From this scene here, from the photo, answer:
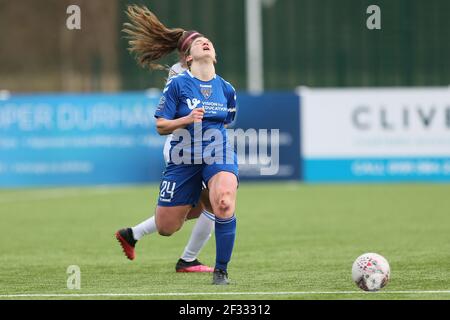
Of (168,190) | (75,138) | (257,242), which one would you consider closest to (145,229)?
(168,190)

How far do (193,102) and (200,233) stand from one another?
4.55 ft

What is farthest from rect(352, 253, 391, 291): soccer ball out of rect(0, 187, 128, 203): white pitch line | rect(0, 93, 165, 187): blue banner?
rect(0, 93, 165, 187): blue banner

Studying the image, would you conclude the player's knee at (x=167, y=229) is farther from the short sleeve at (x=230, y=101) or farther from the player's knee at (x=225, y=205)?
the short sleeve at (x=230, y=101)

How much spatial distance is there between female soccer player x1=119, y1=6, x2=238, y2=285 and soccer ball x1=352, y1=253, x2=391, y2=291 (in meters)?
1.08

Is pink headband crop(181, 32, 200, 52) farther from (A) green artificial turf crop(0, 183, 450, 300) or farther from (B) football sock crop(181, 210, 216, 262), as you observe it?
(A) green artificial turf crop(0, 183, 450, 300)

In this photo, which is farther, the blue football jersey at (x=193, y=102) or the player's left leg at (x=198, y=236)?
the player's left leg at (x=198, y=236)

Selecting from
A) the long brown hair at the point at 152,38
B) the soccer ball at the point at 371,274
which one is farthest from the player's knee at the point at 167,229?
the soccer ball at the point at 371,274

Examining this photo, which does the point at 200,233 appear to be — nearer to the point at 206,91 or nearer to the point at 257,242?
the point at 206,91

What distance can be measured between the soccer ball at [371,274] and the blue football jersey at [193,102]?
159 cm

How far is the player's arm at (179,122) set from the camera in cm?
895

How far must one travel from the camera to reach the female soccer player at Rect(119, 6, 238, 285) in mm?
8930

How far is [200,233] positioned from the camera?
10031mm

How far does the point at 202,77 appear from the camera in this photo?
366 inches

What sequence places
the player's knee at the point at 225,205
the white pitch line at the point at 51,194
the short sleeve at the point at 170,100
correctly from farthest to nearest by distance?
1. the white pitch line at the point at 51,194
2. the short sleeve at the point at 170,100
3. the player's knee at the point at 225,205
